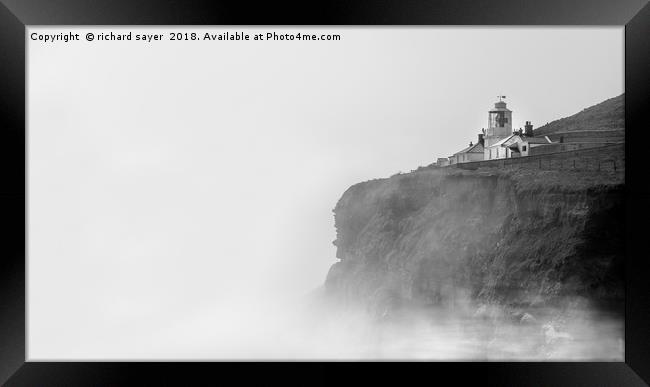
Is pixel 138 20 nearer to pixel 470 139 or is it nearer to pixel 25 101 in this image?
pixel 25 101

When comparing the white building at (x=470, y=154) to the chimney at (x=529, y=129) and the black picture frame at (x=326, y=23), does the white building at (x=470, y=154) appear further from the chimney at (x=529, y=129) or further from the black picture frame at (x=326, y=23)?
the black picture frame at (x=326, y=23)

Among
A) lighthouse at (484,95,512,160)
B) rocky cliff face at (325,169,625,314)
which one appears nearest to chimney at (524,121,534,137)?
lighthouse at (484,95,512,160)

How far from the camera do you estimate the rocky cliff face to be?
6230mm

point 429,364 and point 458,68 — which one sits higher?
point 458,68

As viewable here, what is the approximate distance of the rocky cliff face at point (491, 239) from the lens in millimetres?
6230

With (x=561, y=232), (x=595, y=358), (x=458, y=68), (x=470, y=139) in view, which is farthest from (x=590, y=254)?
(x=458, y=68)

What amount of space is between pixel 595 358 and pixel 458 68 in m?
3.31

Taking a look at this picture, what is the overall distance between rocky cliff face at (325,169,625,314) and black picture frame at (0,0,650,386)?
607mm

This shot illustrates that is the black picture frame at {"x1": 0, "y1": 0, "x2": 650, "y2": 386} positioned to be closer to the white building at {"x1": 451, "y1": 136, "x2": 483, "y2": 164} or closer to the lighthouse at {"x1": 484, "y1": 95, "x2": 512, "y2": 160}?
the lighthouse at {"x1": 484, "y1": 95, "x2": 512, "y2": 160}

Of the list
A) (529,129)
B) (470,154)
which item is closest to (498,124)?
(529,129)

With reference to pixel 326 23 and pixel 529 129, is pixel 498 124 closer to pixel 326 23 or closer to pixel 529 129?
pixel 529 129

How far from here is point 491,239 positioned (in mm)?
6809

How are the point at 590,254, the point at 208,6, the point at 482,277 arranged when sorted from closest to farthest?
the point at 208,6 < the point at 590,254 < the point at 482,277

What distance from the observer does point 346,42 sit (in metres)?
6.26
